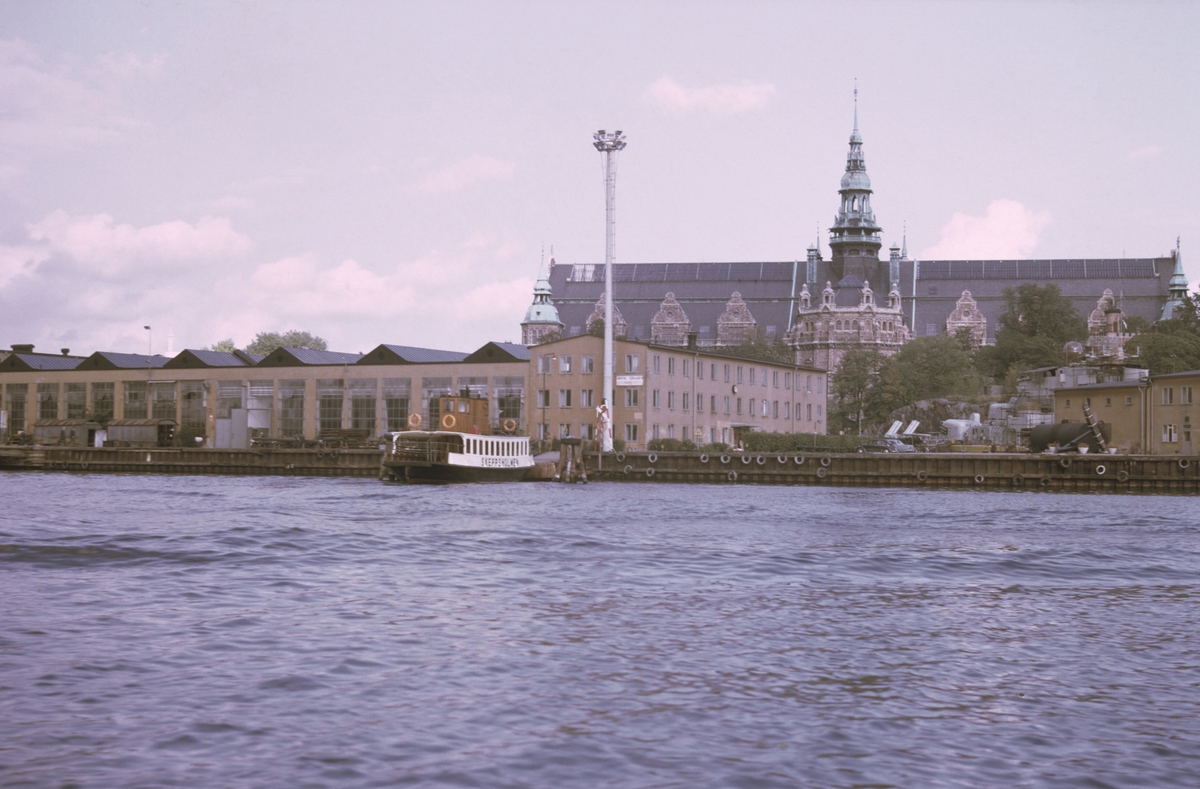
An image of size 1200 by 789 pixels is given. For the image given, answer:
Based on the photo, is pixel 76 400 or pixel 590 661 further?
→ pixel 76 400

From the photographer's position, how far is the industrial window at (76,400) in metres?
127

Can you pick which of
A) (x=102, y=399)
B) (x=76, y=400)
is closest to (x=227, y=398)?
(x=102, y=399)

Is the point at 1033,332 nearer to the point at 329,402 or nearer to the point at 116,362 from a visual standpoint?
the point at 329,402

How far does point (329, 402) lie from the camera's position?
377 ft

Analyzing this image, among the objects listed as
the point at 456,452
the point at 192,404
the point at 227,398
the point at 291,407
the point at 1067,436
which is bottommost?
the point at 456,452

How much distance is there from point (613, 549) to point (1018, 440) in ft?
291

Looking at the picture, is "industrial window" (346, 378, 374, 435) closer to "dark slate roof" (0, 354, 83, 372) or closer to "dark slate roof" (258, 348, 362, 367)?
"dark slate roof" (258, 348, 362, 367)

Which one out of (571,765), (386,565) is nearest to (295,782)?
(571,765)

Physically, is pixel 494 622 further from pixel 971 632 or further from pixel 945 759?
pixel 945 759

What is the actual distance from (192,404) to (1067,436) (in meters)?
79.7

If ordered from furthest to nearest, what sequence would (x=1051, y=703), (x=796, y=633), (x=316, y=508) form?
(x=316, y=508) → (x=796, y=633) → (x=1051, y=703)

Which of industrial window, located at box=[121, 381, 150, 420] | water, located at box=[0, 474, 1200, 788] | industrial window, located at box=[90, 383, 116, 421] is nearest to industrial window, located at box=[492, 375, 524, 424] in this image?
industrial window, located at box=[121, 381, 150, 420]

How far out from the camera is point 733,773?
41.8 ft

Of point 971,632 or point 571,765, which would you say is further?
point 971,632
